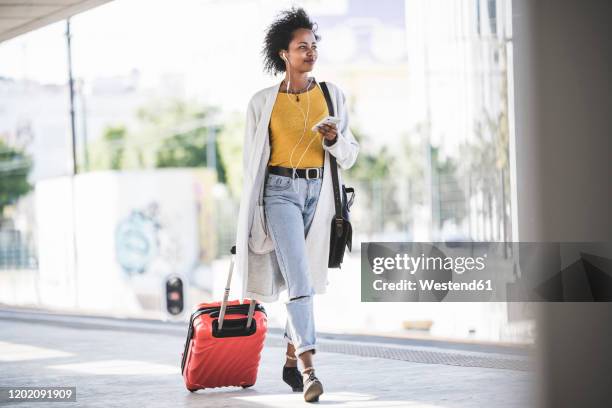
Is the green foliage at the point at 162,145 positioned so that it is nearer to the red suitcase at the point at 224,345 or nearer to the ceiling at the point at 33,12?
the ceiling at the point at 33,12

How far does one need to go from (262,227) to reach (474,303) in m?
4.72

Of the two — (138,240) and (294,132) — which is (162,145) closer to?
(138,240)

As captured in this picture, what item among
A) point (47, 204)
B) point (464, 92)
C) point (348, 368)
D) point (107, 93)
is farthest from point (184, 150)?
point (348, 368)

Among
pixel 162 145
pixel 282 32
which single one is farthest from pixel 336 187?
pixel 162 145

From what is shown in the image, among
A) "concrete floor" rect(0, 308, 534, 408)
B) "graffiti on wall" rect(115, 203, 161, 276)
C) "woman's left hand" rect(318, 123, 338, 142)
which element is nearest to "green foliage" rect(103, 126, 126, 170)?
"graffiti on wall" rect(115, 203, 161, 276)

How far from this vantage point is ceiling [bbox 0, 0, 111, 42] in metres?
6.90

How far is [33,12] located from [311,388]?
391 cm

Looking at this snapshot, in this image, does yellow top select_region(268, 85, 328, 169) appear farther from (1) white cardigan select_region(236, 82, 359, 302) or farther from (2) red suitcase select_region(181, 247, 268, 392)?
(2) red suitcase select_region(181, 247, 268, 392)

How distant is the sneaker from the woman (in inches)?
1.0


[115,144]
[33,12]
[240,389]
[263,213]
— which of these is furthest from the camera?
[115,144]

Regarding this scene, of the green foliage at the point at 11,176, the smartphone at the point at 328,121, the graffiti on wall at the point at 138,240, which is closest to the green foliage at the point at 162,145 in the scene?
the green foliage at the point at 11,176

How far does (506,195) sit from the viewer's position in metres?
8.48

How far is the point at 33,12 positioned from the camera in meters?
7.26

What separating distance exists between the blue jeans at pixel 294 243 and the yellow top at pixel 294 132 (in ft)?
0.28
